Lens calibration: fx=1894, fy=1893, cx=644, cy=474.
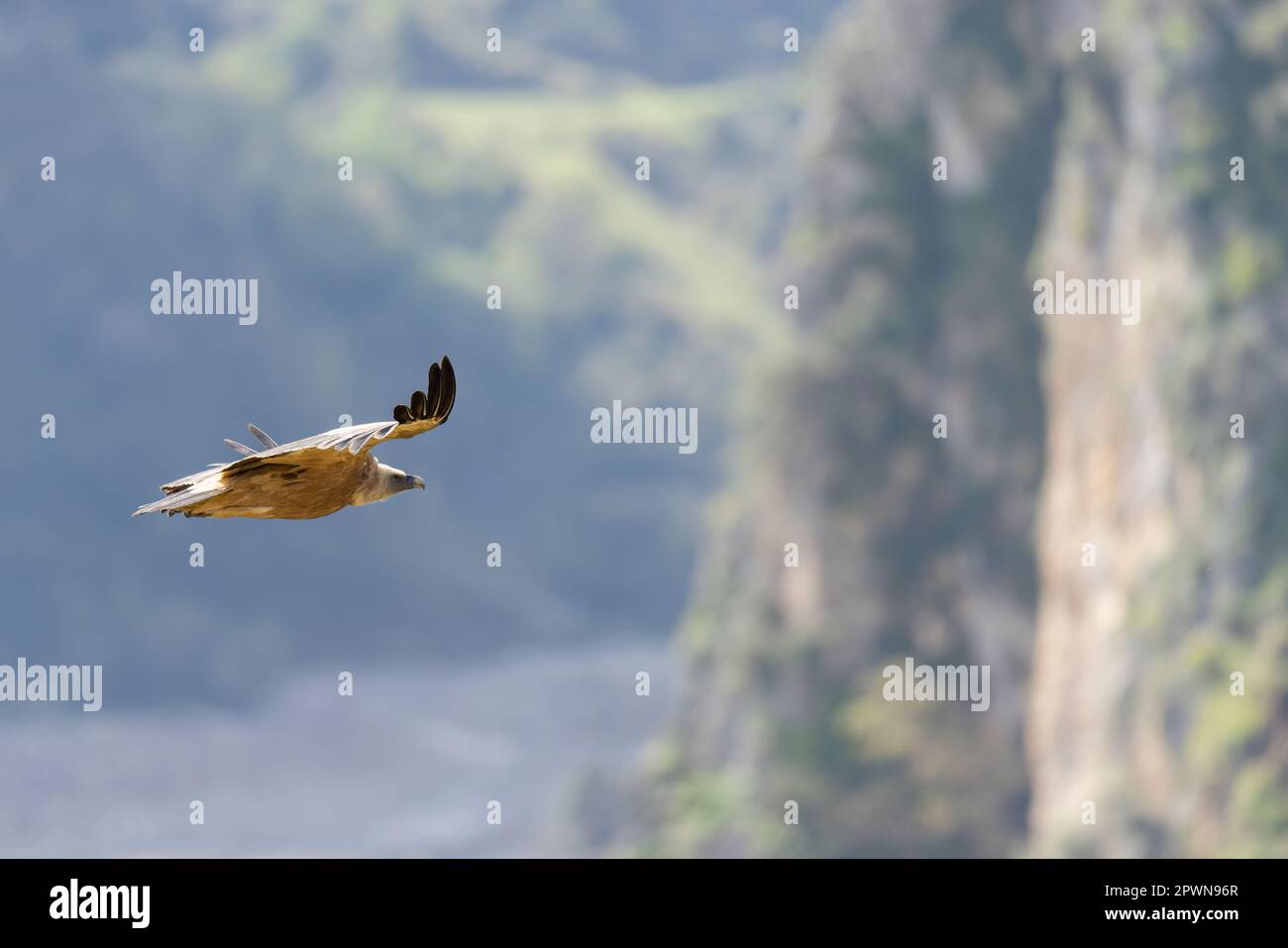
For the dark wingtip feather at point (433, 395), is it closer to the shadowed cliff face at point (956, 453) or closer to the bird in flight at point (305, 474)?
the bird in flight at point (305, 474)

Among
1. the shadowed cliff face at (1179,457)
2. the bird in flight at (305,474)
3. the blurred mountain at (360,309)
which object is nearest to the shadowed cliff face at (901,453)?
the shadowed cliff face at (1179,457)

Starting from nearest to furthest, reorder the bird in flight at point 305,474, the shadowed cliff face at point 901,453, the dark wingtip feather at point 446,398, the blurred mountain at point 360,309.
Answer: the bird in flight at point 305,474 < the dark wingtip feather at point 446,398 < the shadowed cliff face at point 901,453 < the blurred mountain at point 360,309

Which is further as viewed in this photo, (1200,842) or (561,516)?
(561,516)

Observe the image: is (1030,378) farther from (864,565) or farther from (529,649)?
(529,649)

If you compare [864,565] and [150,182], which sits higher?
[150,182]

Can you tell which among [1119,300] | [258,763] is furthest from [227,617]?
[1119,300]
